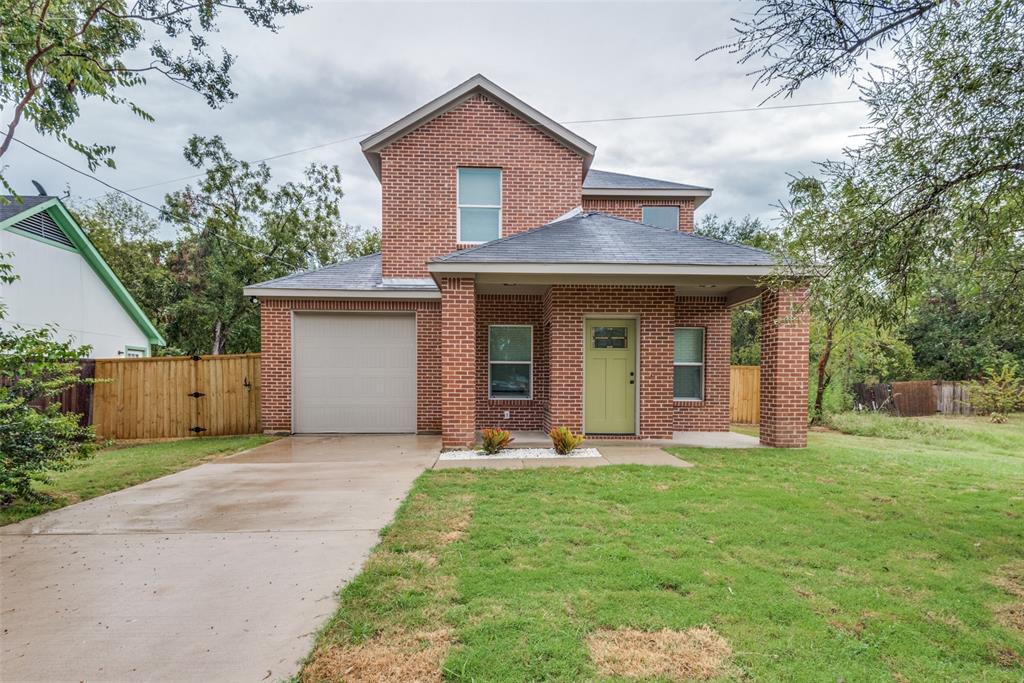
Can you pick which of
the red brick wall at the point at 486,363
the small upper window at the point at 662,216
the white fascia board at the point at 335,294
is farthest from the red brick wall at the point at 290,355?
the small upper window at the point at 662,216

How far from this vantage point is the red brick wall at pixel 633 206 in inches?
515

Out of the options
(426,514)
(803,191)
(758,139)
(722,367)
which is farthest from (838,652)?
(758,139)

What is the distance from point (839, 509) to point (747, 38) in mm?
4689

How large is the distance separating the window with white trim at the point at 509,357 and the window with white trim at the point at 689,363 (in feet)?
10.9

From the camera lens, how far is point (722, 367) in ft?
34.9

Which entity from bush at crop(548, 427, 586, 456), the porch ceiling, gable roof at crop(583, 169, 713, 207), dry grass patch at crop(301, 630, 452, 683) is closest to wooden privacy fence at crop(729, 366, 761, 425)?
gable roof at crop(583, 169, 713, 207)

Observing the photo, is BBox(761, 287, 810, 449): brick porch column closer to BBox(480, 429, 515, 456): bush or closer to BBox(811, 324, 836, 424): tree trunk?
BBox(480, 429, 515, 456): bush

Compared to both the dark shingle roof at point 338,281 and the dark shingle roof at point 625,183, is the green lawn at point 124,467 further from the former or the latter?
the dark shingle roof at point 625,183

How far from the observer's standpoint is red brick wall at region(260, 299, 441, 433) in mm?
9922

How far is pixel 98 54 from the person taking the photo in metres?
4.59

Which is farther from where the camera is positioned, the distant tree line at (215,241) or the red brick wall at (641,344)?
the distant tree line at (215,241)

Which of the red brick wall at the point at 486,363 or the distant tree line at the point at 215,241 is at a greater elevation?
the distant tree line at the point at 215,241

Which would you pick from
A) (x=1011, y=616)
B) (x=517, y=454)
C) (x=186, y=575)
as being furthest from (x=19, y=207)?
(x=1011, y=616)

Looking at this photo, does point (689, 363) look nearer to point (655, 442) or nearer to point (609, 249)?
point (655, 442)
